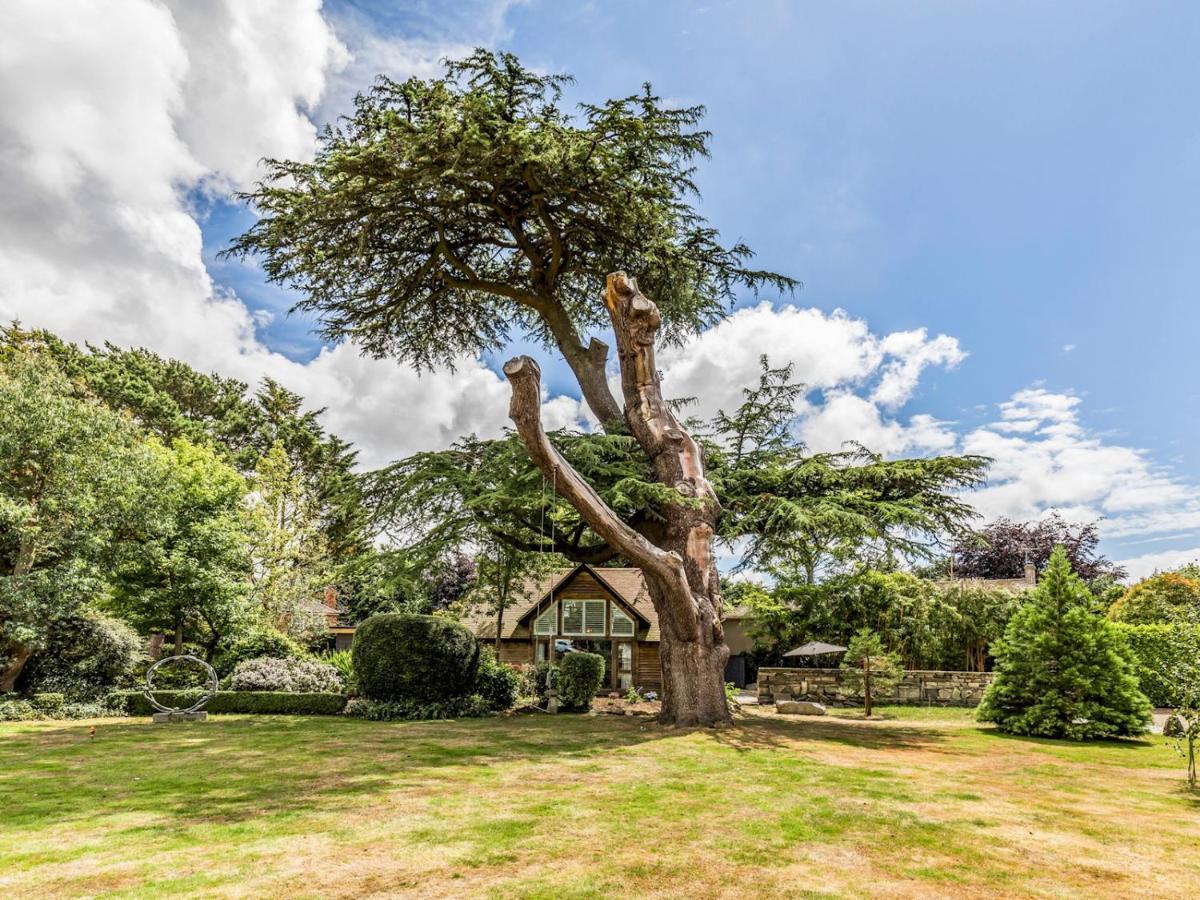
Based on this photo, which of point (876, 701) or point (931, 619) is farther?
point (931, 619)

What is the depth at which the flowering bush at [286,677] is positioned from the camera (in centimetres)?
1664

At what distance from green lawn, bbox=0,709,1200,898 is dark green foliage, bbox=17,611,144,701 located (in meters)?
6.20

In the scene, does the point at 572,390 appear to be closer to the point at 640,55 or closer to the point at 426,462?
the point at 426,462

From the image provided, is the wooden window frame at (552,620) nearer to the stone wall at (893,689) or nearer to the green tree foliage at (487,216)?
the stone wall at (893,689)

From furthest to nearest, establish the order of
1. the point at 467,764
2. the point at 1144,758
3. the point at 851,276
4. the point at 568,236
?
the point at 851,276 < the point at 568,236 < the point at 1144,758 < the point at 467,764

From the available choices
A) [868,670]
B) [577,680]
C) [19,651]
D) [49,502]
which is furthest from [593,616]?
[49,502]

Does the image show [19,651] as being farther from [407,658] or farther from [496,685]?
[496,685]

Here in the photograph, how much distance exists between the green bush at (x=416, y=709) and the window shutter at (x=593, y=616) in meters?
10.7

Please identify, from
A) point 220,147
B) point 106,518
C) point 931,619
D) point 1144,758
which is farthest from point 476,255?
point 931,619

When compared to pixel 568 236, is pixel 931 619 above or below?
below

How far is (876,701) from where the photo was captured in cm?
1892

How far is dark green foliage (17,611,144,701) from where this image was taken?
15391 mm

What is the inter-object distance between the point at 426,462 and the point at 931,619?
16703 millimetres

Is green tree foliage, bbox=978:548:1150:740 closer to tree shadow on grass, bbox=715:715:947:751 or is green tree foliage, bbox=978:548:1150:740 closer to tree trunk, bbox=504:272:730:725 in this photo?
tree shadow on grass, bbox=715:715:947:751
